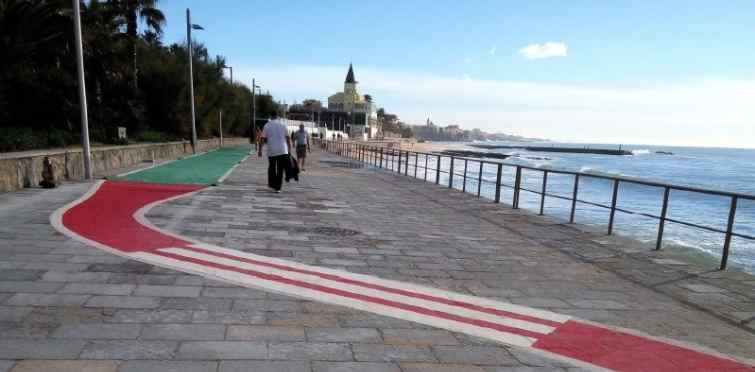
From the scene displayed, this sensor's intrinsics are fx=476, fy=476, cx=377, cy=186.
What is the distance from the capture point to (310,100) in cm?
16175

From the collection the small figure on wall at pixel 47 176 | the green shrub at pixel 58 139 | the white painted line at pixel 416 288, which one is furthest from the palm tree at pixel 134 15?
the white painted line at pixel 416 288

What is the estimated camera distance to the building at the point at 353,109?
14338 cm

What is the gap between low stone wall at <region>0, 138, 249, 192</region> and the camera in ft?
28.2

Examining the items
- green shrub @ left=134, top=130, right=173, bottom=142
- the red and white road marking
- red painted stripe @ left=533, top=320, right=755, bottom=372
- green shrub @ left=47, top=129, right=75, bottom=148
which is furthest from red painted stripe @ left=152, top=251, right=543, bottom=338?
green shrub @ left=134, top=130, right=173, bottom=142

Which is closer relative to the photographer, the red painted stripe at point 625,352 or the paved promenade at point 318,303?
the paved promenade at point 318,303

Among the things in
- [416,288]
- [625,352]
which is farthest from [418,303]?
[625,352]

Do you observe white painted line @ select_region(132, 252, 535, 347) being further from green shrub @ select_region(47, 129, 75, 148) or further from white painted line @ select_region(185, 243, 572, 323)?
green shrub @ select_region(47, 129, 75, 148)

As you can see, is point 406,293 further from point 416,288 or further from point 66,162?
point 66,162

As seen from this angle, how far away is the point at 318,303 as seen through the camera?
3779 mm

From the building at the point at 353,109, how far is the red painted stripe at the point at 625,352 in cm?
13137

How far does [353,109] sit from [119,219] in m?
148

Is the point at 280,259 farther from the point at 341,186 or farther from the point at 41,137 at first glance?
the point at 41,137

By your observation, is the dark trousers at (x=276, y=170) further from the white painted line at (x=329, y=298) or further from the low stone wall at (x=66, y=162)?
the white painted line at (x=329, y=298)

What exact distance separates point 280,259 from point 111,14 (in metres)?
25.2
